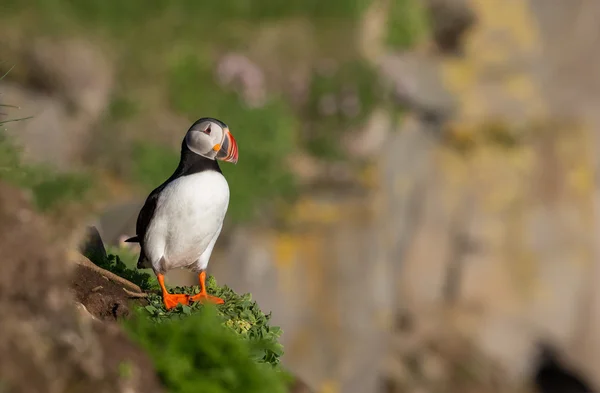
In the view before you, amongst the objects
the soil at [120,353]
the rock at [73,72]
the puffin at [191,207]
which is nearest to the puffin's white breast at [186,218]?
the puffin at [191,207]

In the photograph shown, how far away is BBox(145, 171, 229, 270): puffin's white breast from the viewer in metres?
3.45

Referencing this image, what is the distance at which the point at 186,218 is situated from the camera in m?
3.46

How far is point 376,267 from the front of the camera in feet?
32.1

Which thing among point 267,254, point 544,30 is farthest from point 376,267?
point 544,30

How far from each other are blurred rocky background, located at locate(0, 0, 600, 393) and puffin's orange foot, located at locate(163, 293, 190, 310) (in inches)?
185

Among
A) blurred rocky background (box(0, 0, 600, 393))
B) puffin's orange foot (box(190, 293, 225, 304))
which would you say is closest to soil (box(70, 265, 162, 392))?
puffin's orange foot (box(190, 293, 225, 304))

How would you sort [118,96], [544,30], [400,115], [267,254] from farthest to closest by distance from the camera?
[544,30], [400,115], [118,96], [267,254]

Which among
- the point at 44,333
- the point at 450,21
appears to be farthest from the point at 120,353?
the point at 450,21

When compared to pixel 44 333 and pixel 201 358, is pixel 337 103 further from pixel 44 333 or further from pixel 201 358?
pixel 44 333

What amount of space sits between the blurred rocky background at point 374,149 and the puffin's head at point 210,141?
4707mm

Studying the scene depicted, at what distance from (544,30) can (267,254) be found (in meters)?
6.25

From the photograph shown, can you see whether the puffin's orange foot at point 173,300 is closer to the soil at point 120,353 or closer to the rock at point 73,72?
the soil at point 120,353

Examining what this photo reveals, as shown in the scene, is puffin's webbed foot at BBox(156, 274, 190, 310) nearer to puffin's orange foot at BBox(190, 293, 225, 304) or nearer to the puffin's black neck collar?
puffin's orange foot at BBox(190, 293, 225, 304)

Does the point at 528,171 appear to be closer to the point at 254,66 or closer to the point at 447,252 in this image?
the point at 447,252
